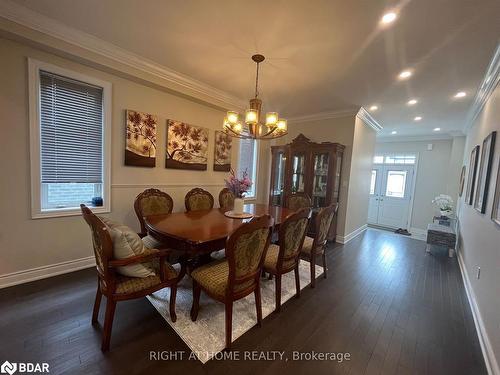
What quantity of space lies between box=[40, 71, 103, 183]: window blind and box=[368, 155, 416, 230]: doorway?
6.77m

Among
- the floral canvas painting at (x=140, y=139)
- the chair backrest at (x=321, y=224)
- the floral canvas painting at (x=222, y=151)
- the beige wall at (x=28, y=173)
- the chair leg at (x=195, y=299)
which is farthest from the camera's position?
the floral canvas painting at (x=222, y=151)

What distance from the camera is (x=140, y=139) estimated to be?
3.07 m

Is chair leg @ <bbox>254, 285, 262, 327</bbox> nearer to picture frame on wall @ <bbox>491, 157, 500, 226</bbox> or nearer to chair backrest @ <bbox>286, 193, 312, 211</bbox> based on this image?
chair backrest @ <bbox>286, 193, 312, 211</bbox>

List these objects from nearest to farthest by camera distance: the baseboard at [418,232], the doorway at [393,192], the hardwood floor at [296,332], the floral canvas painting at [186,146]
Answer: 1. the hardwood floor at [296,332]
2. the floral canvas painting at [186,146]
3. the baseboard at [418,232]
4. the doorway at [393,192]

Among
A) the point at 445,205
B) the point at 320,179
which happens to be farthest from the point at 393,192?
the point at 320,179

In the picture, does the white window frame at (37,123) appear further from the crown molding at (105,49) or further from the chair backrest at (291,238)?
the chair backrest at (291,238)

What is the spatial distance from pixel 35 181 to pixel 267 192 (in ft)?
13.7

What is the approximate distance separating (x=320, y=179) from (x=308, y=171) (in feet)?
0.97

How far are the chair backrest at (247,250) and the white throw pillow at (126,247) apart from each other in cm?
70

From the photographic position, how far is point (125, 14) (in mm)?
1968

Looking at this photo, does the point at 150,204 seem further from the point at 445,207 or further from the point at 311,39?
the point at 445,207

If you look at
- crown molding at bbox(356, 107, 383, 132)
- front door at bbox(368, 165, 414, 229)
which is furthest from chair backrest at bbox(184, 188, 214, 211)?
front door at bbox(368, 165, 414, 229)

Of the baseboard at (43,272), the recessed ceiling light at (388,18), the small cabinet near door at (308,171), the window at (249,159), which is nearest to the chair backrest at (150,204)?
the baseboard at (43,272)

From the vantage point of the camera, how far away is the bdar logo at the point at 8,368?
4.50ft
